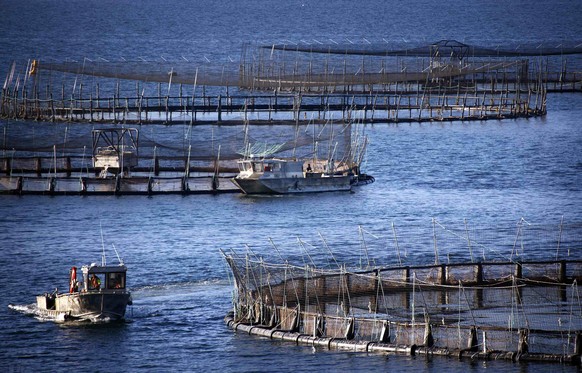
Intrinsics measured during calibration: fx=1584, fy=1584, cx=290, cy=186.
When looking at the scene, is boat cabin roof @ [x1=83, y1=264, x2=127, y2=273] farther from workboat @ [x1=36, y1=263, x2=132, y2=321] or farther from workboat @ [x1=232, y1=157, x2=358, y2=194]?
workboat @ [x1=232, y1=157, x2=358, y2=194]

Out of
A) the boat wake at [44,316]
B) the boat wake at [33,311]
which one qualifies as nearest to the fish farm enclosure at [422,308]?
the boat wake at [44,316]

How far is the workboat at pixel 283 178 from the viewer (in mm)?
72812

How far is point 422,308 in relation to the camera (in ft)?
144

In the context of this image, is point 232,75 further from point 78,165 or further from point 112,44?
point 112,44

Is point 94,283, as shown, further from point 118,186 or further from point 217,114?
point 217,114

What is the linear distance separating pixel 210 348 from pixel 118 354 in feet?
8.03

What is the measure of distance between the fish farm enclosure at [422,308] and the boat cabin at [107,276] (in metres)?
3.21

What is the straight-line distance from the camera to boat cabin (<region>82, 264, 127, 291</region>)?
44.5m

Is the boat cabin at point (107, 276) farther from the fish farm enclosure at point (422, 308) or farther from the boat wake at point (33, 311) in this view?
the fish farm enclosure at point (422, 308)

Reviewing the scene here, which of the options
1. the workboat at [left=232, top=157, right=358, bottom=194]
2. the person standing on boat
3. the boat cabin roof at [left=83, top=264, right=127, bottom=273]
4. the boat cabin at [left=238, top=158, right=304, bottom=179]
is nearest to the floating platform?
the boat cabin at [left=238, top=158, right=304, bottom=179]

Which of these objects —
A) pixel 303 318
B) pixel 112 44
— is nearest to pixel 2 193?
pixel 303 318

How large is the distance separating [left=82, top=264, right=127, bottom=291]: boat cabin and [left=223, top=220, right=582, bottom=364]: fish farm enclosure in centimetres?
321

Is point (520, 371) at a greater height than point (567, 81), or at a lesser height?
lesser

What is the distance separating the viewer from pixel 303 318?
41.3 meters
